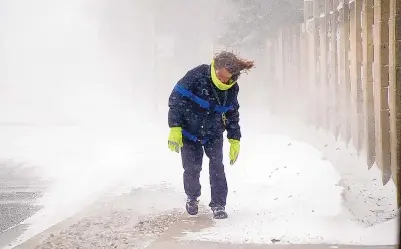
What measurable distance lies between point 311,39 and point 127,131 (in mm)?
8151

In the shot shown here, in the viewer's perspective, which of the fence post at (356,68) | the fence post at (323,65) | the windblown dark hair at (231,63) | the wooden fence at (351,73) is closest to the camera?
the windblown dark hair at (231,63)

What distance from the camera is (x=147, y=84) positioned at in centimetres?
4156

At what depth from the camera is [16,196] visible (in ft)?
32.3

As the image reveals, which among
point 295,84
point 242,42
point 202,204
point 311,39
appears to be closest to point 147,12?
point 242,42

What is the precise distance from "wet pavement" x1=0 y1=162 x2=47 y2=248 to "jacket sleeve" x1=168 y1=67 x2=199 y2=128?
212 centimetres

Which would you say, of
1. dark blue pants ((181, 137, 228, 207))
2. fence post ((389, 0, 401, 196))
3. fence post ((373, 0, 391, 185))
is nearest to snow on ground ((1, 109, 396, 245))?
dark blue pants ((181, 137, 228, 207))

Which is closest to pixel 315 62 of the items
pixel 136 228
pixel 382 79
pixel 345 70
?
pixel 345 70

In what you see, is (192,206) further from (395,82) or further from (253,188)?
(395,82)

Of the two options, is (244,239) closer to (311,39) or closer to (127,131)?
(311,39)

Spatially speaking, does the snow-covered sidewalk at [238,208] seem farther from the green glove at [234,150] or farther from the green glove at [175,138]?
the green glove at [175,138]

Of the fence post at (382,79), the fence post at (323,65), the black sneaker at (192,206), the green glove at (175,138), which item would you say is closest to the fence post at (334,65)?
the fence post at (323,65)

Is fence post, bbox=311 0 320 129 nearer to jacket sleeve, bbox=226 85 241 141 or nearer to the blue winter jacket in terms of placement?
jacket sleeve, bbox=226 85 241 141

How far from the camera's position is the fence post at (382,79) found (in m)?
7.23

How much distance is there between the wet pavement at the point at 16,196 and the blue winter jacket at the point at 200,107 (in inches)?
86.0
